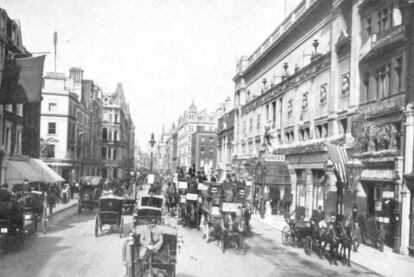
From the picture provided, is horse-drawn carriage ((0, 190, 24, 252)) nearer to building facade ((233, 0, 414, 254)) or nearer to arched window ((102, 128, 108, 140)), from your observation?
building facade ((233, 0, 414, 254))

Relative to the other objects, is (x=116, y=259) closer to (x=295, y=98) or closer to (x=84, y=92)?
(x=295, y=98)

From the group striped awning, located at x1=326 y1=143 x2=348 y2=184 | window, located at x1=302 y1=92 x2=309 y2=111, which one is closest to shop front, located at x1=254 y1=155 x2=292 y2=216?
window, located at x1=302 y1=92 x2=309 y2=111

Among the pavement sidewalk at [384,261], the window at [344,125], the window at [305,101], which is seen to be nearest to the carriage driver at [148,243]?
the pavement sidewalk at [384,261]

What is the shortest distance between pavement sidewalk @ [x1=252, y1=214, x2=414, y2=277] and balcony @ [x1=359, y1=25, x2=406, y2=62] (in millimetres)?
9140

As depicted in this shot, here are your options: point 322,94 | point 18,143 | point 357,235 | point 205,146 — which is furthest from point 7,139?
point 205,146

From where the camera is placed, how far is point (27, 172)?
106ft

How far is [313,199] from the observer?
29.9 metres

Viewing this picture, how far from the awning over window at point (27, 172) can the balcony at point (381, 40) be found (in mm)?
22791

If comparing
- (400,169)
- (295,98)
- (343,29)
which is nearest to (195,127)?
(295,98)

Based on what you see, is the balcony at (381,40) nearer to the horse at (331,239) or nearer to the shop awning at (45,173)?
the horse at (331,239)

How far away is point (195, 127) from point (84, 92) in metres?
63.5

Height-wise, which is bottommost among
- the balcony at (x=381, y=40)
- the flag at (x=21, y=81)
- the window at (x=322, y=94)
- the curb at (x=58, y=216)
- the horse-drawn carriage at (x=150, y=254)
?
the curb at (x=58, y=216)

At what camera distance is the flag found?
19.5m

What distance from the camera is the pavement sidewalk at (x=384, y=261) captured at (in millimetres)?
14759
